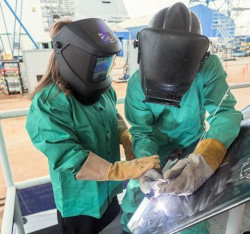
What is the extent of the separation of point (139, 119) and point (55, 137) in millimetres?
376

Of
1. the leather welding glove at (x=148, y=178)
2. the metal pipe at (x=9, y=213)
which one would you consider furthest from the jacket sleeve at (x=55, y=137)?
the metal pipe at (x=9, y=213)

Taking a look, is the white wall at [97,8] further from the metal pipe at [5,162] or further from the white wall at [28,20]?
the metal pipe at [5,162]

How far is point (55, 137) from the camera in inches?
30.2

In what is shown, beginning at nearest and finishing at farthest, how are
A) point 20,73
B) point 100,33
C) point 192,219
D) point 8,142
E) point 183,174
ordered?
point 192,219 < point 183,174 < point 100,33 < point 8,142 < point 20,73

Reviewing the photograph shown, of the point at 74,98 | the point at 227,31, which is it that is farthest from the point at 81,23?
the point at 227,31

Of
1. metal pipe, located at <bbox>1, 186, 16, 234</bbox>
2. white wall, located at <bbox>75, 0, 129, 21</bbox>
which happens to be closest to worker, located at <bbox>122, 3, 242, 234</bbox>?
metal pipe, located at <bbox>1, 186, 16, 234</bbox>

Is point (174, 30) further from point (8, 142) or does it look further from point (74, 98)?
point (8, 142)

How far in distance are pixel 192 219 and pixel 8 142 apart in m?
3.11

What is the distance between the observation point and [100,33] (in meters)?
0.79

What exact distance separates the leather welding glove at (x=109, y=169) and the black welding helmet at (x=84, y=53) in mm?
254

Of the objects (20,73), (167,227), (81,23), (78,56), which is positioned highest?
(81,23)

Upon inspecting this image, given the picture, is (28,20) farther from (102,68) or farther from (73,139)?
(73,139)

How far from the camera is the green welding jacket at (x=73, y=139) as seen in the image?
0.77 m

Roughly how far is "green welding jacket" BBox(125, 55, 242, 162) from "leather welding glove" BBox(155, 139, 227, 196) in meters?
0.05
